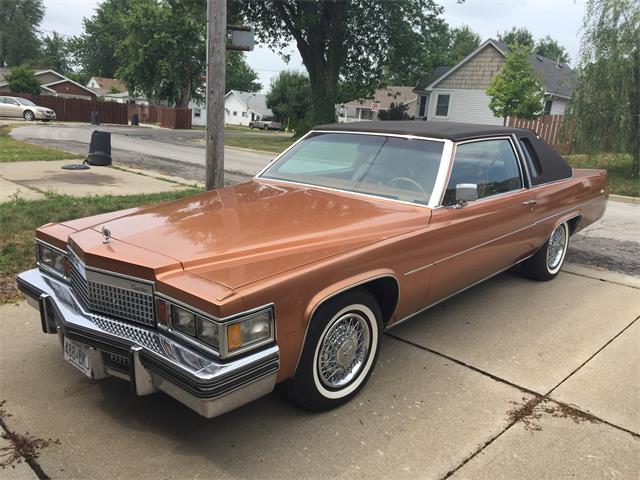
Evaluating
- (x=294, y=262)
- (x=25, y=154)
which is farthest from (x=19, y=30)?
(x=294, y=262)

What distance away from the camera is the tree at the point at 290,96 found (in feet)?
176

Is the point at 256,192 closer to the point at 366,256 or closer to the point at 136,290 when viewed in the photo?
the point at 366,256

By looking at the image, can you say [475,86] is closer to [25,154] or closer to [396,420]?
[25,154]

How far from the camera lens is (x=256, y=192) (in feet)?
13.2

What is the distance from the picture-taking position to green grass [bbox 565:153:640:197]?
41.5ft

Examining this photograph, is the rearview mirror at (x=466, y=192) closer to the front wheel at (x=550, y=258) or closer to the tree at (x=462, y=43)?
the front wheel at (x=550, y=258)

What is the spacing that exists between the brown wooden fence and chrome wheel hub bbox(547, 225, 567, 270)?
38964 millimetres

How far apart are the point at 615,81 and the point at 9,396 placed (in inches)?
614

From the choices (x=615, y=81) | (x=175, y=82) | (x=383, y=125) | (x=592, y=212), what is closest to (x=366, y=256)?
(x=383, y=125)

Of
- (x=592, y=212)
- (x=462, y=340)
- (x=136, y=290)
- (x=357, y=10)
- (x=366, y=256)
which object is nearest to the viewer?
(x=136, y=290)

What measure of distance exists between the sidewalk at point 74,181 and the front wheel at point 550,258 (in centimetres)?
637

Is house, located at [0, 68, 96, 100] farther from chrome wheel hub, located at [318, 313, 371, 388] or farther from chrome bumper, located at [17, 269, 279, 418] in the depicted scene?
chrome wheel hub, located at [318, 313, 371, 388]

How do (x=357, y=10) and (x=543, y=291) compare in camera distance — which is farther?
(x=357, y=10)

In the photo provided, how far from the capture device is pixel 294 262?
265cm
